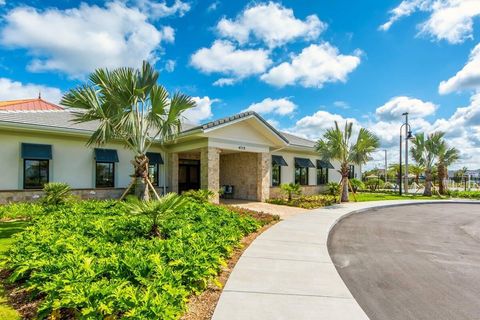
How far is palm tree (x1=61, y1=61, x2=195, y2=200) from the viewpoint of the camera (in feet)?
34.7

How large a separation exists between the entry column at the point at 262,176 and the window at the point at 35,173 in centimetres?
1142

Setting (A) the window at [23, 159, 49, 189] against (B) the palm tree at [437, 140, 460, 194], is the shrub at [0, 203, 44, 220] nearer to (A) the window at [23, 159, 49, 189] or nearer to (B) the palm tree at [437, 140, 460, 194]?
(A) the window at [23, 159, 49, 189]

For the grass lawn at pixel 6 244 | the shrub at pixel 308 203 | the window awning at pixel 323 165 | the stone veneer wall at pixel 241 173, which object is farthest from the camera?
the window awning at pixel 323 165

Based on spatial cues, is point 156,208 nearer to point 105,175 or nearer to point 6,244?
point 6,244

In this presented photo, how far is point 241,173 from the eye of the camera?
65.2 feet

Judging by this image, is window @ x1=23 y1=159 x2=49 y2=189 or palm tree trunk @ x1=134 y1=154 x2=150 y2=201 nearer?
palm tree trunk @ x1=134 y1=154 x2=150 y2=201

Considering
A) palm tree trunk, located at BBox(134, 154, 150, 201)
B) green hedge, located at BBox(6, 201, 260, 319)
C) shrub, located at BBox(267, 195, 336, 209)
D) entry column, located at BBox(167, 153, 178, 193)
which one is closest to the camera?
green hedge, located at BBox(6, 201, 260, 319)

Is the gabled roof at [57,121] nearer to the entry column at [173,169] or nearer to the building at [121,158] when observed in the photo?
the building at [121,158]

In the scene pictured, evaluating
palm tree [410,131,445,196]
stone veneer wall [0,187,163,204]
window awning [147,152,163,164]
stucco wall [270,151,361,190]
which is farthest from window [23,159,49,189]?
palm tree [410,131,445,196]

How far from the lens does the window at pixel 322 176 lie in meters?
24.8

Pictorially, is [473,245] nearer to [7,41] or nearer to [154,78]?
[154,78]

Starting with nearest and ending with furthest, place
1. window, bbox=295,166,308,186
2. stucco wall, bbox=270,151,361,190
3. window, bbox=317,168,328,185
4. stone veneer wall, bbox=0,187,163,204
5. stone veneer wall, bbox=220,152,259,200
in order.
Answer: stone veneer wall, bbox=0,187,163,204
stone veneer wall, bbox=220,152,259,200
stucco wall, bbox=270,151,361,190
window, bbox=295,166,308,186
window, bbox=317,168,328,185

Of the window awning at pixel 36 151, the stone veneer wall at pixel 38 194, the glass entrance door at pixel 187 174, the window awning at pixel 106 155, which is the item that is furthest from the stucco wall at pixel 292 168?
the window awning at pixel 36 151

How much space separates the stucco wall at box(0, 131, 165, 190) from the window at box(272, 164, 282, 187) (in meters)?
9.76
